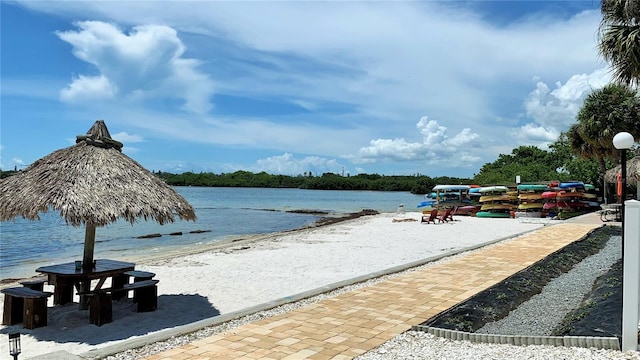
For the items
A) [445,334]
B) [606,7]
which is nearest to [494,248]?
[606,7]

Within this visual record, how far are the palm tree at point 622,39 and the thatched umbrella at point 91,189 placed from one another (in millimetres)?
9347

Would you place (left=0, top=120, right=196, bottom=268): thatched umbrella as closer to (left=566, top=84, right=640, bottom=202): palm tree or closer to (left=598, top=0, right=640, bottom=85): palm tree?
(left=598, top=0, right=640, bottom=85): palm tree

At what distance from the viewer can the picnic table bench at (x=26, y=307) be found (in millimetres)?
6016

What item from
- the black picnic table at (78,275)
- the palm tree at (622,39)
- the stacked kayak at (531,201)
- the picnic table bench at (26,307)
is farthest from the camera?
the stacked kayak at (531,201)

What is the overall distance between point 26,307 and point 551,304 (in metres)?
6.59

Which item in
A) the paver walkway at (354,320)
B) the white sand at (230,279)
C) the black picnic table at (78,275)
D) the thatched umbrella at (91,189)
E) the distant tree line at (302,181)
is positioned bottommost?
the white sand at (230,279)

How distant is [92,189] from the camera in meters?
6.45

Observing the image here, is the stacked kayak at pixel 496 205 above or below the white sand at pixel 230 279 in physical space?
above

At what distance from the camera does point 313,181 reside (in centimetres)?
11675

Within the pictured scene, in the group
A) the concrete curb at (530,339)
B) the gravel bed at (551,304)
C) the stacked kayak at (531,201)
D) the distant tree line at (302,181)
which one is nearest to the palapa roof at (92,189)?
the concrete curb at (530,339)

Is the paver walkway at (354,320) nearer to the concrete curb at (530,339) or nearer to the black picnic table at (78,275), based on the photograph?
the concrete curb at (530,339)

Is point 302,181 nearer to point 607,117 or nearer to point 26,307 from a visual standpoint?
point 607,117

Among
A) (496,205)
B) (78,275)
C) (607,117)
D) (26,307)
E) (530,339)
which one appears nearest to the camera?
(530,339)

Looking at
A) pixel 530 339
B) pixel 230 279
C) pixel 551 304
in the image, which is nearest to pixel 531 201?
pixel 230 279
